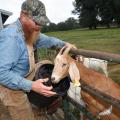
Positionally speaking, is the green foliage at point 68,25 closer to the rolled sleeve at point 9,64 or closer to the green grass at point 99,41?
the green grass at point 99,41

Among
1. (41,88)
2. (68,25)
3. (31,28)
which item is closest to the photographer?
(41,88)

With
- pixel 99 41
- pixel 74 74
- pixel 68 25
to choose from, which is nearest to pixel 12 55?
pixel 74 74

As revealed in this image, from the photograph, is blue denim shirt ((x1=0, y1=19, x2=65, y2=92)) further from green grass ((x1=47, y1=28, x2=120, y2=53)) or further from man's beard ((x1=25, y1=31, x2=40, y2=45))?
green grass ((x1=47, y1=28, x2=120, y2=53))

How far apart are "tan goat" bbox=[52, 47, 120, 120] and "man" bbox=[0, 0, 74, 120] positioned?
1.58ft

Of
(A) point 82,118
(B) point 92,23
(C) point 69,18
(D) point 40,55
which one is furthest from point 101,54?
(C) point 69,18

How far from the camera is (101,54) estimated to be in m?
4.14

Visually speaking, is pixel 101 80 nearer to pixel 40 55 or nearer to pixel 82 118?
pixel 82 118

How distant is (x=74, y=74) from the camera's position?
5344 millimetres

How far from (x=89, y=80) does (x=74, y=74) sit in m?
0.22

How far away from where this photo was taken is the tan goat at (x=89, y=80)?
495 centimetres

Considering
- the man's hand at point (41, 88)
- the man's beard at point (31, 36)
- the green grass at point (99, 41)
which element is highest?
the man's beard at point (31, 36)

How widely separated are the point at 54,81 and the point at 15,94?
0.48m

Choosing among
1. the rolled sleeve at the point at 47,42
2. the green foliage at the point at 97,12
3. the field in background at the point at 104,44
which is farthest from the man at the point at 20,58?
the green foliage at the point at 97,12

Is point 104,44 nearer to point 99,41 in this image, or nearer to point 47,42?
point 99,41
